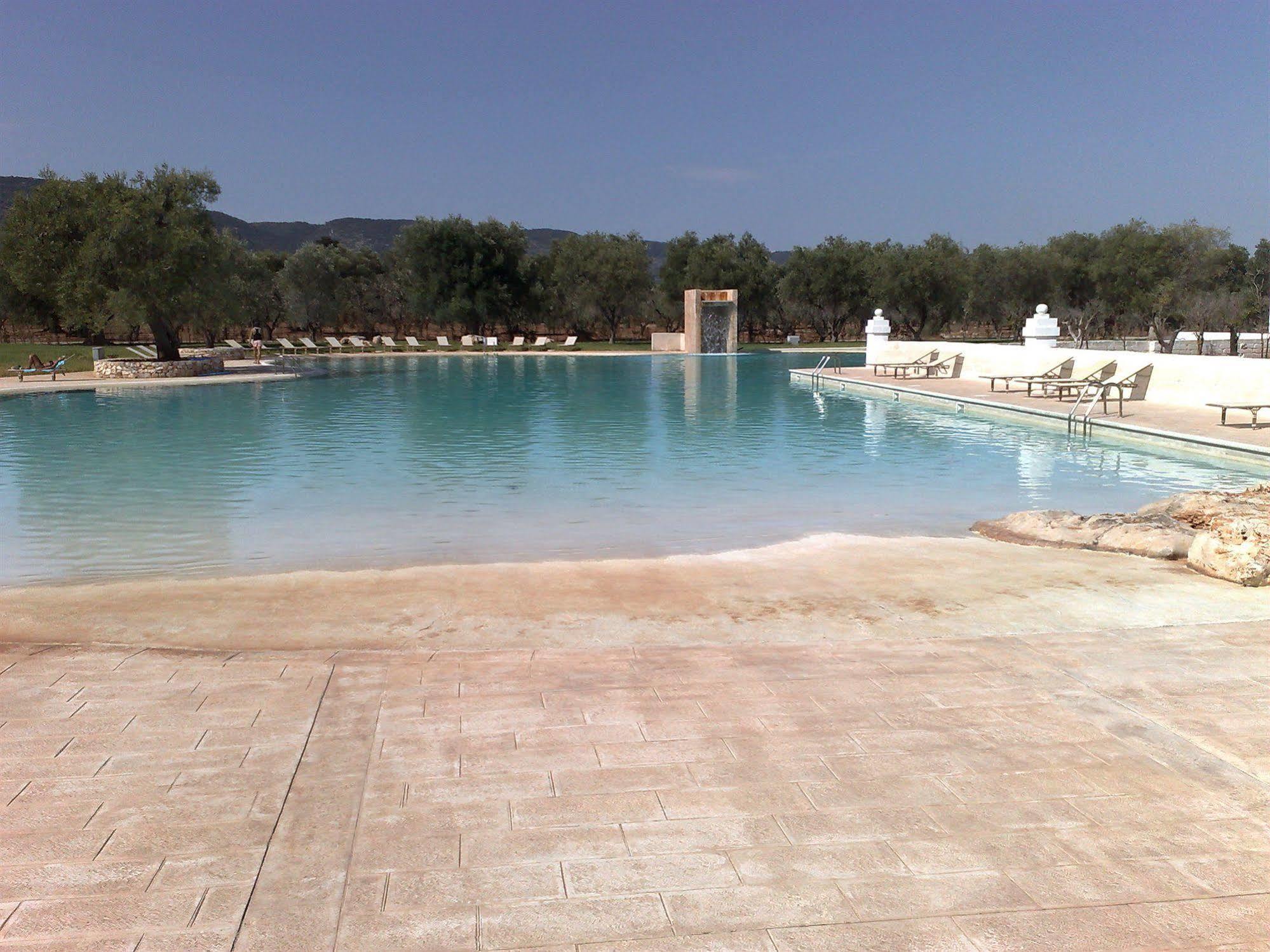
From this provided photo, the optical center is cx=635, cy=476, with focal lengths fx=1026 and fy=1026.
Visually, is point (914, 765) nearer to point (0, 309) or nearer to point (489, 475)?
point (489, 475)

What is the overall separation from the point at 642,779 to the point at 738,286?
48873mm

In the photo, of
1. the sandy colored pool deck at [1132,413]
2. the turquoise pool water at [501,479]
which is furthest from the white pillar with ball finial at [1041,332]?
the turquoise pool water at [501,479]

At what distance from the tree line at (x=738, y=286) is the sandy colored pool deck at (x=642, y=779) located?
36.9 metres

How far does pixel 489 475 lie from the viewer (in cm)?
1177

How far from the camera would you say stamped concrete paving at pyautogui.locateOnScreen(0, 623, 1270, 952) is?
252cm

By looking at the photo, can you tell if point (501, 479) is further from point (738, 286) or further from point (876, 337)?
point (738, 286)

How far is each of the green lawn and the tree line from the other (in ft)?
5.25

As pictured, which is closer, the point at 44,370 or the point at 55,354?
the point at 44,370

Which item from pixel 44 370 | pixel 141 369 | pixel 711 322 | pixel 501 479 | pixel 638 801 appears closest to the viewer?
pixel 638 801

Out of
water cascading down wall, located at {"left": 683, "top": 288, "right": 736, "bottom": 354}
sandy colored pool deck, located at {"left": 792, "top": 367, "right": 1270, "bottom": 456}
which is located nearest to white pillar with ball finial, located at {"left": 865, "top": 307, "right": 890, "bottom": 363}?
sandy colored pool deck, located at {"left": 792, "top": 367, "right": 1270, "bottom": 456}

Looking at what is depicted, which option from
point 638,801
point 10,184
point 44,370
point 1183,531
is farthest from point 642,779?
point 10,184

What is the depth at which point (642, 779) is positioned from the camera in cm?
329

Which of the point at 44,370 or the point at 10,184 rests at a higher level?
the point at 10,184

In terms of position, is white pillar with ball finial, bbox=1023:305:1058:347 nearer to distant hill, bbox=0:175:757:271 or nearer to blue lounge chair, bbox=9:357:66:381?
blue lounge chair, bbox=9:357:66:381
